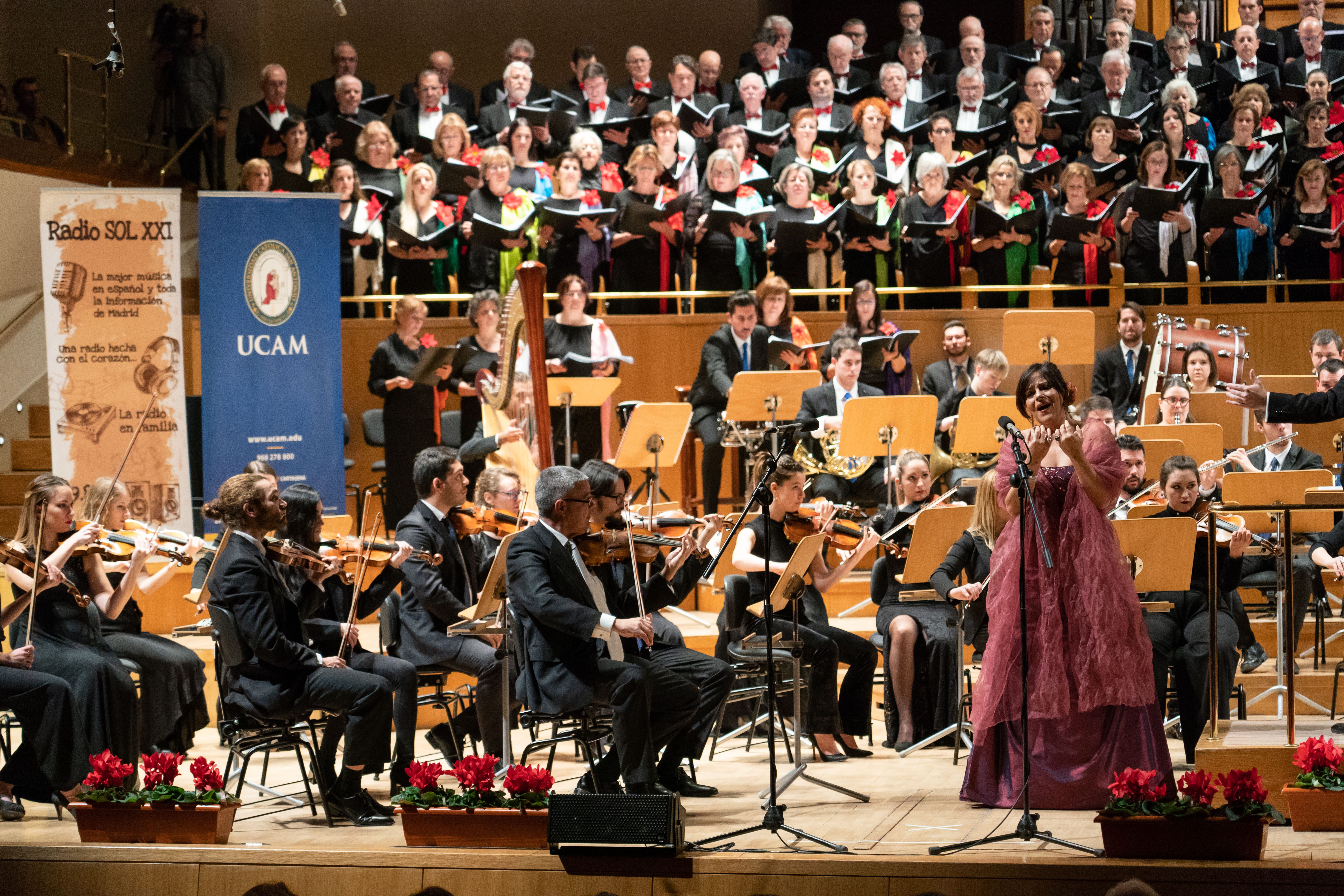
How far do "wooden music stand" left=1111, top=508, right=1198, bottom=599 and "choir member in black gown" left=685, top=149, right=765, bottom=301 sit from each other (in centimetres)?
417

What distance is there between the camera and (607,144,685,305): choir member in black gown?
8.75 m

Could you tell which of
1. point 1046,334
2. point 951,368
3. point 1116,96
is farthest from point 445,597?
point 1116,96

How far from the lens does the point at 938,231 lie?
28.6 feet

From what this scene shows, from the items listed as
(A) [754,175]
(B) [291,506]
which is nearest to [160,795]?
(B) [291,506]

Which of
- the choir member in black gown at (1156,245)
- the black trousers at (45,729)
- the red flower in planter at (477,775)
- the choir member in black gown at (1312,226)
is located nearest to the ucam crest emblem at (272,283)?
the black trousers at (45,729)

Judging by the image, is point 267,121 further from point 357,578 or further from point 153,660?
point 357,578

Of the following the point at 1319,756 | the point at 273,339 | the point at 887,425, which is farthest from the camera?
the point at 273,339

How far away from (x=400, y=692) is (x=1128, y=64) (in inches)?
280

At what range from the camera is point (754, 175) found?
29.3ft

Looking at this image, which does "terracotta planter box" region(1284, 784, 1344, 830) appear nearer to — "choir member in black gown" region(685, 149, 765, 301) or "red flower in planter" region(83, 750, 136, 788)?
"red flower in planter" region(83, 750, 136, 788)

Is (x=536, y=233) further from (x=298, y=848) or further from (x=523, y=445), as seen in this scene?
(x=298, y=848)

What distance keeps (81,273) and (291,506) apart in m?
2.70

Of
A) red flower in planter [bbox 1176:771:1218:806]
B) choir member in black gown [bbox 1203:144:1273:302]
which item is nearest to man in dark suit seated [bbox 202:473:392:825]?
red flower in planter [bbox 1176:771:1218:806]

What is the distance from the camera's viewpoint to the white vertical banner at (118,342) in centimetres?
687
